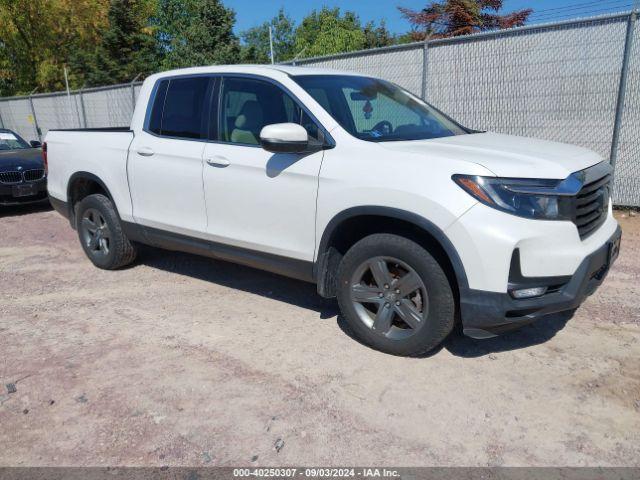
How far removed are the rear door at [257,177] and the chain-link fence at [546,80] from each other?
4.65m

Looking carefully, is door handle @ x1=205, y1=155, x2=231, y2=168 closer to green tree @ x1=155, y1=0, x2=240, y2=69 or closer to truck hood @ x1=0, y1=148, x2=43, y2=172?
truck hood @ x1=0, y1=148, x2=43, y2=172

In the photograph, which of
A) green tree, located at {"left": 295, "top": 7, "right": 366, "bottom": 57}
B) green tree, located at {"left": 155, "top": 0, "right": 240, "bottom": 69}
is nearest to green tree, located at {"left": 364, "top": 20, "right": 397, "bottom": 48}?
green tree, located at {"left": 295, "top": 7, "right": 366, "bottom": 57}

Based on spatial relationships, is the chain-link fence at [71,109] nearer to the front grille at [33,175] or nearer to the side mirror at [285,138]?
the front grille at [33,175]

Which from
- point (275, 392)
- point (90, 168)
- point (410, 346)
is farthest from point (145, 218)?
point (410, 346)

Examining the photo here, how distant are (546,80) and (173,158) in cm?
522

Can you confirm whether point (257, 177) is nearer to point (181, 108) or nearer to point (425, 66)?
point (181, 108)

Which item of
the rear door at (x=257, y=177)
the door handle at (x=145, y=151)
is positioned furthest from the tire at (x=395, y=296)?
the door handle at (x=145, y=151)

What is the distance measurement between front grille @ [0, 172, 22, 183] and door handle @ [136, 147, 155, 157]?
4.94m

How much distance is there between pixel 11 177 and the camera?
8.41 m

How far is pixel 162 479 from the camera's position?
7.89 feet

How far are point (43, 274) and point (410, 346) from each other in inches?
158

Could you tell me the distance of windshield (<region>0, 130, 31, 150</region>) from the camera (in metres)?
9.41

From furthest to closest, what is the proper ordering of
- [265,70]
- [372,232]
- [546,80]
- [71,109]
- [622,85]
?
[71,109] < [546,80] < [622,85] < [265,70] < [372,232]

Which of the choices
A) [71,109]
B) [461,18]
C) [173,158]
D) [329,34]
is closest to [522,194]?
[173,158]
